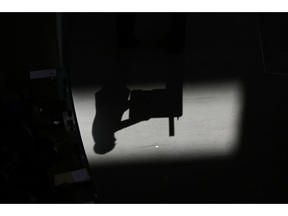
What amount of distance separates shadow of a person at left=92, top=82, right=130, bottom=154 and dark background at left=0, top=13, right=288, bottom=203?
0.09 meters

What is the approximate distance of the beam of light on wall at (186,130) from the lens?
4141 mm

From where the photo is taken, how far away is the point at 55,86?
461 cm

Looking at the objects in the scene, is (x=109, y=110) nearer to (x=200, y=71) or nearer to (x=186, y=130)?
(x=186, y=130)

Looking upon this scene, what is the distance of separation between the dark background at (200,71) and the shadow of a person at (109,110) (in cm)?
9

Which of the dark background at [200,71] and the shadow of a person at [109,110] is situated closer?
the dark background at [200,71]

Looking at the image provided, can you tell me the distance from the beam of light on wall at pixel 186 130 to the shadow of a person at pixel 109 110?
45mm

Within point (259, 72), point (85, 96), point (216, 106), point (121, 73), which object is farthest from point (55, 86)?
point (259, 72)

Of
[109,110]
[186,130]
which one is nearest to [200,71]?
[186,130]

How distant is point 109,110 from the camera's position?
427 cm

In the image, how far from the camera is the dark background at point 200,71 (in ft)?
13.0

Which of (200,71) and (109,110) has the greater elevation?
(200,71)

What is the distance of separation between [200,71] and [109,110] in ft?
2.75

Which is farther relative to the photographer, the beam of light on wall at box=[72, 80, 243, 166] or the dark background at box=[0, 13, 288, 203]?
the beam of light on wall at box=[72, 80, 243, 166]

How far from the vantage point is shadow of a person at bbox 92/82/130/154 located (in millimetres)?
4234
